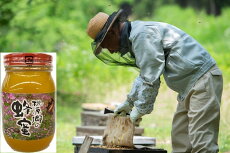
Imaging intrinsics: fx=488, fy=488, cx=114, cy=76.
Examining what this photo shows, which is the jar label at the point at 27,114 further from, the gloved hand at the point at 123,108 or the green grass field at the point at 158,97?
the green grass field at the point at 158,97

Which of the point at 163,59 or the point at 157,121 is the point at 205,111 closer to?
the point at 163,59

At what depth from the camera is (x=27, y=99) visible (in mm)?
3234

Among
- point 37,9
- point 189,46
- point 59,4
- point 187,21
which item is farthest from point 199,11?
point 189,46

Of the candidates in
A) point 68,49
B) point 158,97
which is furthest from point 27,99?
point 68,49

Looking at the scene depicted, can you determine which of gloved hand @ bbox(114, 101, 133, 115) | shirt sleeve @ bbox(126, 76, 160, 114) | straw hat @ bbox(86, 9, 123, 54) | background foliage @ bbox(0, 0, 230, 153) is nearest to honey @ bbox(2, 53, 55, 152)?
straw hat @ bbox(86, 9, 123, 54)

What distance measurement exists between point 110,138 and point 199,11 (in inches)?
463

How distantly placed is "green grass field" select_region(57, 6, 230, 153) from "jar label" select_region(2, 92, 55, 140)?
1.38 m

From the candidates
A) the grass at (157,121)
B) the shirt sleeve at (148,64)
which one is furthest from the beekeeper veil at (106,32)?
the grass at (157,121)

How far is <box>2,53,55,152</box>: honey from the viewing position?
3.24 m

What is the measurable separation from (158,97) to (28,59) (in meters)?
4.59

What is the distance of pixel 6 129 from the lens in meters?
3.37

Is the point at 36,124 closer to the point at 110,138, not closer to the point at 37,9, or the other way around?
the point at 110,138

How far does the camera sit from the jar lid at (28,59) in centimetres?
322

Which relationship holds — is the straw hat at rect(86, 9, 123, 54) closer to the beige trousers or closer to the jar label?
the jar label
